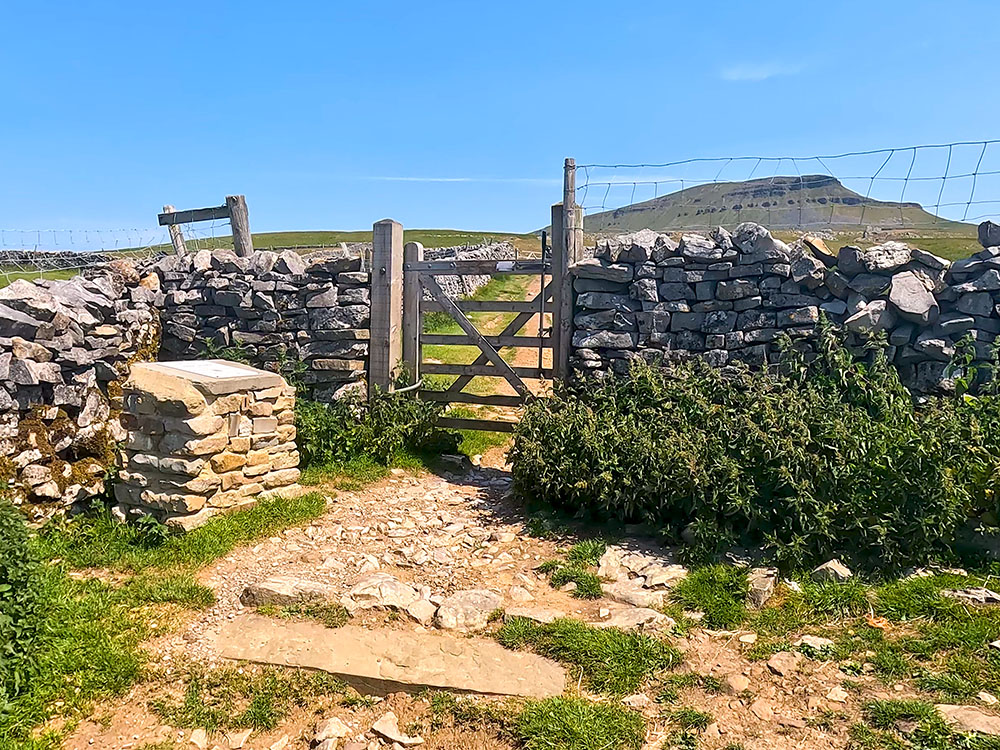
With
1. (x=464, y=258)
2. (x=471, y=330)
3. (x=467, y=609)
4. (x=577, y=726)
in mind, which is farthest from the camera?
(x=464, y=258)

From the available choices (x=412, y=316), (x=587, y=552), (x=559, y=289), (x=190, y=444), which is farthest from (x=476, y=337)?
(x=587, y=552)

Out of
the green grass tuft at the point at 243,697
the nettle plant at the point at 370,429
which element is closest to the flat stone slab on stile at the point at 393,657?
the green grass tuft at the point at 243,697

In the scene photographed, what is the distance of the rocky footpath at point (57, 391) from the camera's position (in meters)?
6.88

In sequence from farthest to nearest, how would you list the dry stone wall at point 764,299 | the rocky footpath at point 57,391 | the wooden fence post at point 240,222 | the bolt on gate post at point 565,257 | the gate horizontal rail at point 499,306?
1. the wooden fence post at point 240,222
2. the gate horizontal rail at point 499,306
3. the bolt on gate post at point 565,257
4. the dry stone wall at point 764,299
5. the rocky footpath at point 57,391

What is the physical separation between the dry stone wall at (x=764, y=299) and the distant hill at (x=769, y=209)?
52.9 inches

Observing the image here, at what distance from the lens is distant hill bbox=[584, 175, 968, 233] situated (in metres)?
10.2

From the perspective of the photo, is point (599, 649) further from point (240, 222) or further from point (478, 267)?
point (240, 222)

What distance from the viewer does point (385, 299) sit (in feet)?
32.2

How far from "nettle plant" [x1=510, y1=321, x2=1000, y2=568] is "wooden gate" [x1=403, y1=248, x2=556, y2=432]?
1875mm

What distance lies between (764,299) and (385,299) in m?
4.58

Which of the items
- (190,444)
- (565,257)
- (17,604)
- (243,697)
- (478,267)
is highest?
(565,257)

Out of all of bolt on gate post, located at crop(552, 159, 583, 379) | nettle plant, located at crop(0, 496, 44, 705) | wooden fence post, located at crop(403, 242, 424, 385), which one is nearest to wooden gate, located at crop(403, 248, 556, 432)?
wooden fence post, located at crop(403, 242, 424, 385)

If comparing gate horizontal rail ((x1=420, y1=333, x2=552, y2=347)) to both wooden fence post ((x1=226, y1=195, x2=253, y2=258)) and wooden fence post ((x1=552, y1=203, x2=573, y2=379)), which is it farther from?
wooden fence post ((x1=226, y1=195, x2=253, y2=258))

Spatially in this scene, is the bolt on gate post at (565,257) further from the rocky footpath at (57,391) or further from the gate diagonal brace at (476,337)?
the rocky footpath at (57,391)
